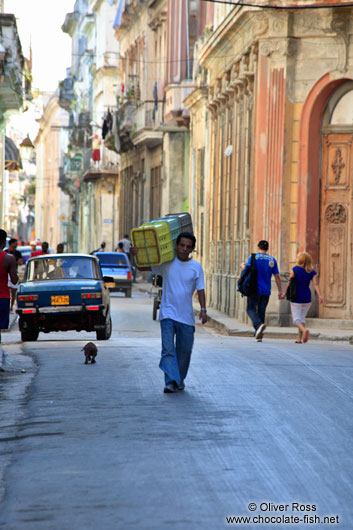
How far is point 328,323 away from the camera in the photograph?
24.3 m

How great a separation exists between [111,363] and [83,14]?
239 ft

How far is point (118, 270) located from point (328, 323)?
1422 centimetres

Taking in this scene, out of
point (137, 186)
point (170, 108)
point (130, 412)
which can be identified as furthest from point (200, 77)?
point (130, 412)

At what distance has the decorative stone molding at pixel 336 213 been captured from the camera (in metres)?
24.9

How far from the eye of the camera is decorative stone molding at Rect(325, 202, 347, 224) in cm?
2494

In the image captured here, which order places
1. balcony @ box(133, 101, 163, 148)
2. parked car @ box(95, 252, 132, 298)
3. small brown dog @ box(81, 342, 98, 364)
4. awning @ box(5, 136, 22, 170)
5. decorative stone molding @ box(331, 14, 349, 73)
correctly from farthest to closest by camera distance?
awning @ box(5, 136, 22, 170)
balcony @ box(133, 101, 163, 148)
parked car @ box(95, 252, 132, 298)
decorative stone molding @ box(331, 14, 349, 73)
small brown dog @ box(81, 342, 98, 364)

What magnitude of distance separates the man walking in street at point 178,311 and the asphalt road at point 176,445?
0.29 m

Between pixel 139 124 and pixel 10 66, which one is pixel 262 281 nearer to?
pixel 10 66

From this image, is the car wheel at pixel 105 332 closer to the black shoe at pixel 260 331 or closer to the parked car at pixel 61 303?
the parked car at pixel 61 303

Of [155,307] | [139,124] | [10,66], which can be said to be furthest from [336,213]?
[139,124]

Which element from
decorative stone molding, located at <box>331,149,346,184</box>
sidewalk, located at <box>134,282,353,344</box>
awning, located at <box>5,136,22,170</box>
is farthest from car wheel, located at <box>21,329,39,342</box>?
awning, located at <box>5,136,22,170</box>

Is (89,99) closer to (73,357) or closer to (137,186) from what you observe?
(137,186)

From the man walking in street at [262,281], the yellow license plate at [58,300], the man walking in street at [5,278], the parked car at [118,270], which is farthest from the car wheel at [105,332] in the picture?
the parked car at [118,270]

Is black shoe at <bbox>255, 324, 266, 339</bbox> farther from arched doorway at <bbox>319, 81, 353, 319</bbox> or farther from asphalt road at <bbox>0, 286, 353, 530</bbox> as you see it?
arched doorway at <bbox>319, 81, 353, 319</bbox>
